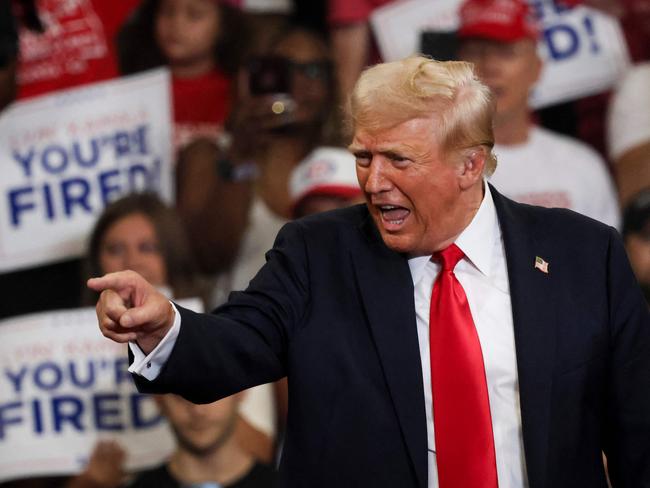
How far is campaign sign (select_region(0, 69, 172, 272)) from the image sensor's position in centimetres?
336

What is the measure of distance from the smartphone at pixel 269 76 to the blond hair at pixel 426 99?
173 centimetres

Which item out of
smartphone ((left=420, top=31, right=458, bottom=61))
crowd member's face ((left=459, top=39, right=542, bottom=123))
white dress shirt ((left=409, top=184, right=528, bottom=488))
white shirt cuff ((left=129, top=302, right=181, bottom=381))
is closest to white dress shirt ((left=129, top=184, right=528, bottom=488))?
white dress shirt ((left=409, top=184, right=528, bottom=488))

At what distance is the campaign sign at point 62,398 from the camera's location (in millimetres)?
3330

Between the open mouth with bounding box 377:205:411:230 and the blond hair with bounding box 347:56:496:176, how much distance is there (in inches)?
4.1

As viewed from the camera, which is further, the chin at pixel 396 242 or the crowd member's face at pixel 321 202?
the crowd member's face at pixel 321 202

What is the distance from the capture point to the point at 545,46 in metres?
3.34

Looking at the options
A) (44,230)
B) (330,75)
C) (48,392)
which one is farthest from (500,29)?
(48,392)

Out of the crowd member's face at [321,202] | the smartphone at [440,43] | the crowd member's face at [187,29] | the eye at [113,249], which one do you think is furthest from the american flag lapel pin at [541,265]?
the crowd member's face at [187,29]

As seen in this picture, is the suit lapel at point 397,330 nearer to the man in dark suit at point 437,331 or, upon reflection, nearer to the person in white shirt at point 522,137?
the man in dark suit at point 437,331

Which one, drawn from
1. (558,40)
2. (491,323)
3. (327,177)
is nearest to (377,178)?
(491,323)

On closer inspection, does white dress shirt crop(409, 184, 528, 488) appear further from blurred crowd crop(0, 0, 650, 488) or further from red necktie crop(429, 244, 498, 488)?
blurred crowd crop(0, 0, 650, 488)

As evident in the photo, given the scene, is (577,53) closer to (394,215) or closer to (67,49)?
(67,49)

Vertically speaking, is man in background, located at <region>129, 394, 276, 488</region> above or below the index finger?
below

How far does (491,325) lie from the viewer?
1.63m
